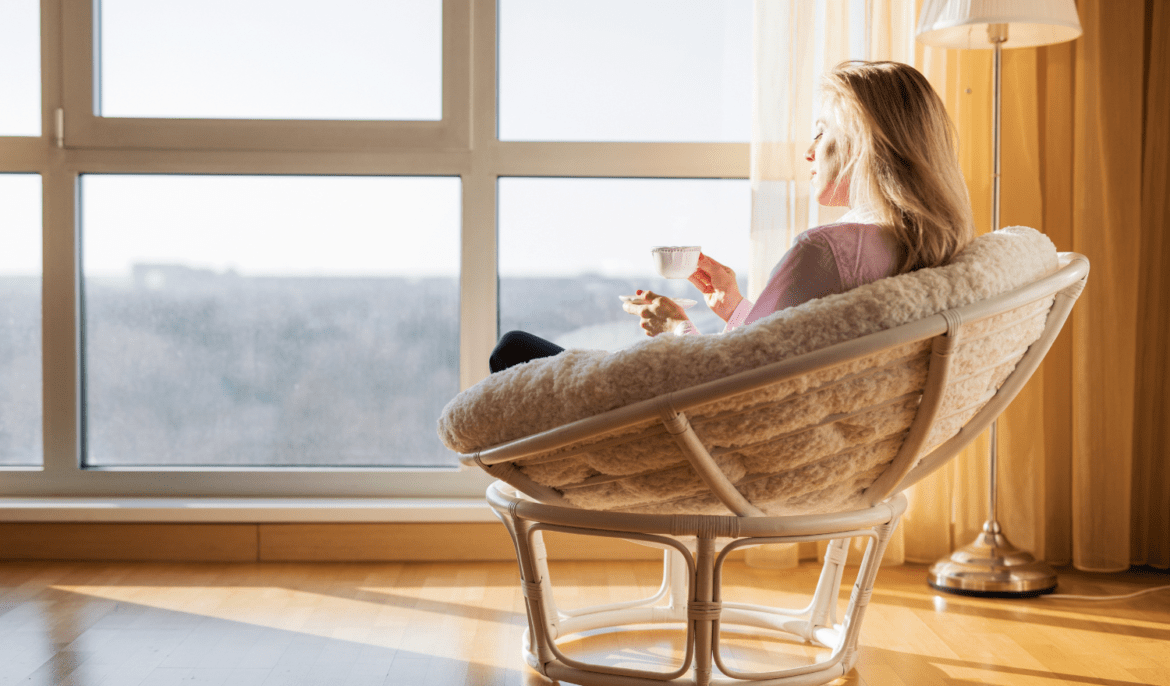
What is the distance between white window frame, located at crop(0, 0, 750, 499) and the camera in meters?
2.40

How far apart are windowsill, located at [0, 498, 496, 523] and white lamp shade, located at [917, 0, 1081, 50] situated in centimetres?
Result: 150

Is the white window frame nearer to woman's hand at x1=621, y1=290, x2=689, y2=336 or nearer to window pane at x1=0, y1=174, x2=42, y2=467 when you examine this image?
window pane at x1=0, y1=174, x2=42, y2=467

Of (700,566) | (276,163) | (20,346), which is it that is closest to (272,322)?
(276,163)

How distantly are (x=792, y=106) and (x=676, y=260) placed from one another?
99 cm

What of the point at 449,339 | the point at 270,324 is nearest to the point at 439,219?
the point at 449,339

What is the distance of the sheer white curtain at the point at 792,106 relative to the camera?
7.24 feet

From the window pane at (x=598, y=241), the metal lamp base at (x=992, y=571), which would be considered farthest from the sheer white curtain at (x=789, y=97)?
the metal lamp base at (x=992, y=571)

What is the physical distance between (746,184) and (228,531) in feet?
5.16

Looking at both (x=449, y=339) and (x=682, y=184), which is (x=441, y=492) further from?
(x=682, y=184)

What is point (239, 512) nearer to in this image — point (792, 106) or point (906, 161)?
point (792, 106)

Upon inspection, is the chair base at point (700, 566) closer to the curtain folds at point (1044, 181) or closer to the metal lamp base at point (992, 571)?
the metal lamp base at point (992, 571)

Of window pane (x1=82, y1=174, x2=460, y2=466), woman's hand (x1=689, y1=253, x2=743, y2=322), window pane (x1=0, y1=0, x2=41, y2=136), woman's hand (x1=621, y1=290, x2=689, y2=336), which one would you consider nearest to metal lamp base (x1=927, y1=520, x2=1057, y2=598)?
woman's hand (x1=689, y1=253, x2=743, y2=322)

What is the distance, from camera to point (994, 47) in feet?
6.86

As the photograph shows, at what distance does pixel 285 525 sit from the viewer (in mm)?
2279
